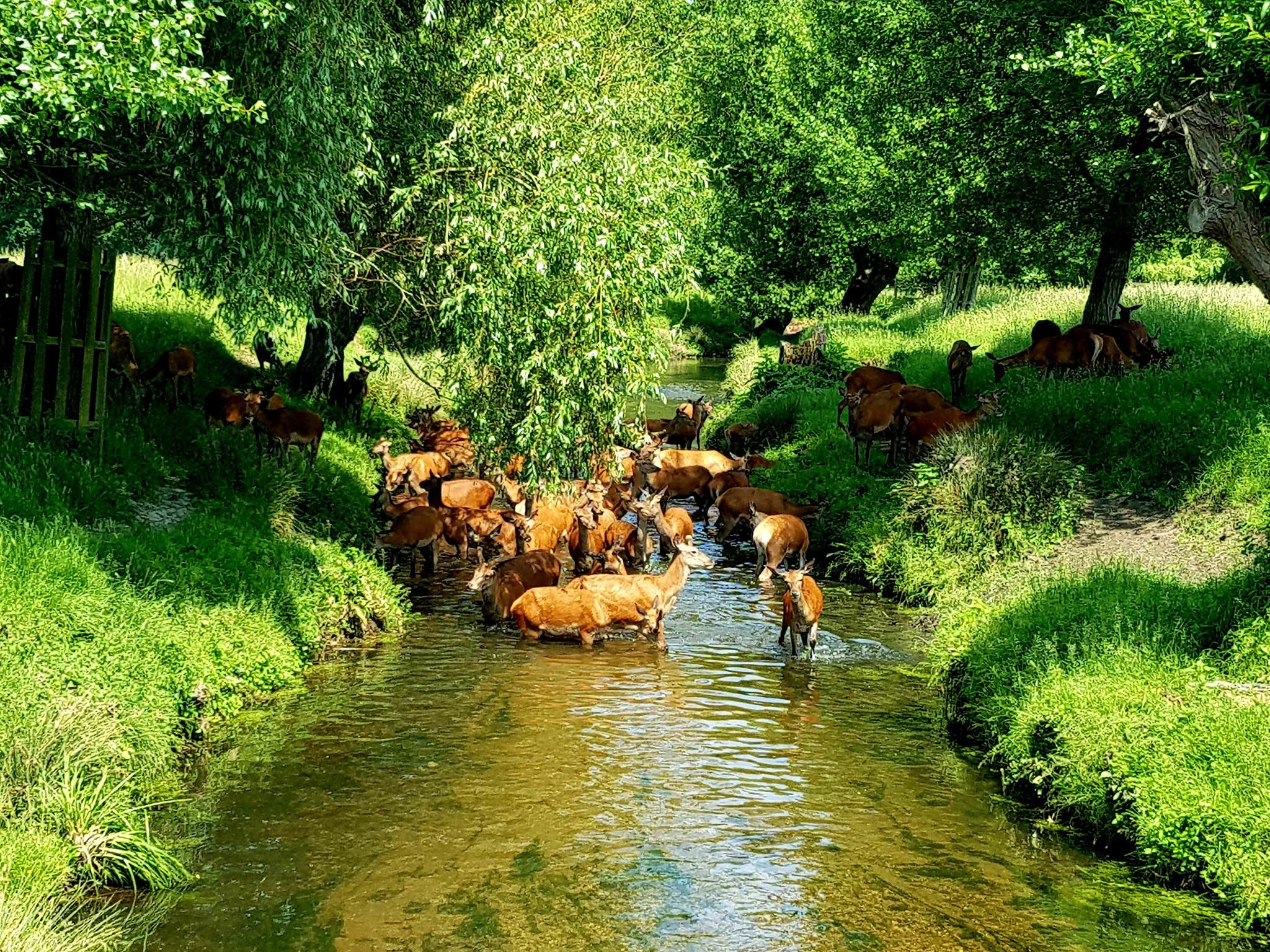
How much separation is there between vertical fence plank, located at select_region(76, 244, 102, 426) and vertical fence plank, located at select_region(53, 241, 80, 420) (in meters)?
0.16

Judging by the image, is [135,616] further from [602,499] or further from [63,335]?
[602,499]

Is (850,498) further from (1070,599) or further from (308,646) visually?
(308,646)

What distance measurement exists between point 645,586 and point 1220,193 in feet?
24.8

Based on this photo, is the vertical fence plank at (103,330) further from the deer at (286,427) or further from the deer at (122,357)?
the deer at (286,427)

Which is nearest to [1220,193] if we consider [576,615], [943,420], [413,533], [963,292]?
[576,615]

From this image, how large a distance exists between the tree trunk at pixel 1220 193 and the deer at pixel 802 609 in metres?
5.48

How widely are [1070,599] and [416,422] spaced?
51.5 ft

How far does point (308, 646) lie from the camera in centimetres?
1321

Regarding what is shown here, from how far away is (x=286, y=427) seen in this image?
1853 centimetres

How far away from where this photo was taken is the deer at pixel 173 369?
1872 centimetres

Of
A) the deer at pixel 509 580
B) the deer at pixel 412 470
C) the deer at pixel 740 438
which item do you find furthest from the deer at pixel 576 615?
the deer at pixel 740 438

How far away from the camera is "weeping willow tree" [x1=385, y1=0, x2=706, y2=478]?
13.2 metres

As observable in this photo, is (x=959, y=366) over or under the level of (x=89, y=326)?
over

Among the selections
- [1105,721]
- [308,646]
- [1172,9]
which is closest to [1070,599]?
[1105,721]
